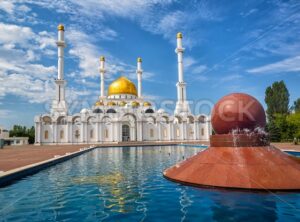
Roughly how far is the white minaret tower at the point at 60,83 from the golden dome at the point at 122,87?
14.6 metres

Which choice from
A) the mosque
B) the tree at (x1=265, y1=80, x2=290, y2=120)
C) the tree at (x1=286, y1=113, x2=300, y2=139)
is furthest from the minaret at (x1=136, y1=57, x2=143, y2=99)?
the tree at (x1=286, y1=113, x2=300, y2=139)

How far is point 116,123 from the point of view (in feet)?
162

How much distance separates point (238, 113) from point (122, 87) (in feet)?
178

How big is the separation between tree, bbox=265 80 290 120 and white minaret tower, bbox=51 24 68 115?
121 ft

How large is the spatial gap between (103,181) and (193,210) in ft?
15.1

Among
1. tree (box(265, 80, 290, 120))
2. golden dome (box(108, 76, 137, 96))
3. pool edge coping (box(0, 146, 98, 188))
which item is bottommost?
pool edge coping (box(0, 146, 98, 188))

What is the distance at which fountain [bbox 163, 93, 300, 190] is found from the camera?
7704 millimetres

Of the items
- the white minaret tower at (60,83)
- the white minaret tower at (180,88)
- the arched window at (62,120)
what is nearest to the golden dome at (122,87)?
the white minaret tower at (180,88)

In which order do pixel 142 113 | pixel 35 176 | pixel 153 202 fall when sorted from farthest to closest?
pixel 142 113
pixel 35 176
pixel 153 202

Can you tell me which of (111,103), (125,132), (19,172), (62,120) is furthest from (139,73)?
(19,172)

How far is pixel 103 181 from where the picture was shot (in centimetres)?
962

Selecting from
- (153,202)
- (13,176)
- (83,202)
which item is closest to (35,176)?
(13,176)

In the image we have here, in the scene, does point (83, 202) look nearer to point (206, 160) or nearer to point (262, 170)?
point (206, 160)

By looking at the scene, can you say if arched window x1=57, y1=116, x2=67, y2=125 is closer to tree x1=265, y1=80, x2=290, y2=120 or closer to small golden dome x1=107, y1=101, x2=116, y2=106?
small golden dome x1=107, y1=101, x2=116, y2=106
